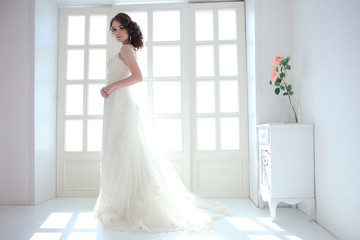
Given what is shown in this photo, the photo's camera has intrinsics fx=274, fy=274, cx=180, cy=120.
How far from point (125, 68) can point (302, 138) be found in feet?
5.37

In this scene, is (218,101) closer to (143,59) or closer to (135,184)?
(143,59)

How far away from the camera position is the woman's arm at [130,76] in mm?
2355

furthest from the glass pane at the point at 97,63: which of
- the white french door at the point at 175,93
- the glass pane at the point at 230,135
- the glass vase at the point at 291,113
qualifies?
the glass vase at the point at 291,113

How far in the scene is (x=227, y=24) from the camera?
10.7ft

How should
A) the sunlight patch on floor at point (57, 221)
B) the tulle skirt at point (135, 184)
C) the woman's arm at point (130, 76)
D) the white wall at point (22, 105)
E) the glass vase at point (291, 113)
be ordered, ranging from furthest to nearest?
the white wall at point (22, 105) → the glass vase at point (291, 113) → the woman's arm at point (130, 76) → the sunlight patch on floor at point (57, 221) → the tulle skirt at point (135, 184)

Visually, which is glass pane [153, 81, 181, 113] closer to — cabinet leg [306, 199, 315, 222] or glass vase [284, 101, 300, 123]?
glass vase [284, 101, 300, 123]

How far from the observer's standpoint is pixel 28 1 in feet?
9.66

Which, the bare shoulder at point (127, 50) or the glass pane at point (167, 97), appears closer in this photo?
the bare shoulder at point (127, 50)

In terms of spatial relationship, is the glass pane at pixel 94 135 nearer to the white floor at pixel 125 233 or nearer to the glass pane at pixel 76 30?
the white floor at pixel 125 233

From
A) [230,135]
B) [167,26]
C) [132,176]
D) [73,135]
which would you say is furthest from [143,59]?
[132,176]

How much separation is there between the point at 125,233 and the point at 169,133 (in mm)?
1426

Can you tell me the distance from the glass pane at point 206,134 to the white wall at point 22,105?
176 cm

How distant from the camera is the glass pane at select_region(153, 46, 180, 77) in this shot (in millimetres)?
3262

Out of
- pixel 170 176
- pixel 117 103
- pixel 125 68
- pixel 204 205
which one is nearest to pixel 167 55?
pixel 125 68
